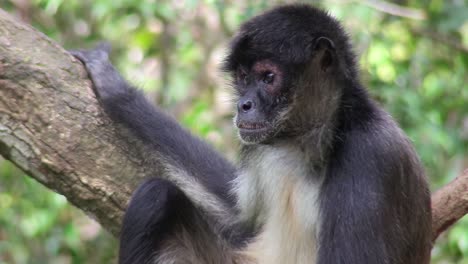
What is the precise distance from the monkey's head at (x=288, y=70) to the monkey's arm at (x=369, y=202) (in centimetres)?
45

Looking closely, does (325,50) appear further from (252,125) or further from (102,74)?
(102,74)

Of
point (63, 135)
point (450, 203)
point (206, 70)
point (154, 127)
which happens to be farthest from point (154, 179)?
point (206, 70)

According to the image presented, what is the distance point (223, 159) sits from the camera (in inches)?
287

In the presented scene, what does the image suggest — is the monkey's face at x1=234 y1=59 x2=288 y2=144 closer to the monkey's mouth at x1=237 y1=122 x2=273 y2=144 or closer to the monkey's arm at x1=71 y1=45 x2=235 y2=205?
the monkey's mouth at x1=237 y1=122 x2=273 y2=144

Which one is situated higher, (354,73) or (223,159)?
(354,73)

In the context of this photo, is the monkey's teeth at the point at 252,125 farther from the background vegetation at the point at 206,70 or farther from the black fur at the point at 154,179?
the background vegetation at the point at 206,70

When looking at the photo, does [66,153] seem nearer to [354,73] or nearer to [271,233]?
[271,233]

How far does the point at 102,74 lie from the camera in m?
6.54

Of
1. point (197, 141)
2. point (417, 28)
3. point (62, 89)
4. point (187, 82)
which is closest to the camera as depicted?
point (62, 89)

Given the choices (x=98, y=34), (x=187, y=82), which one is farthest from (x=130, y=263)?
(x=187, y=82)

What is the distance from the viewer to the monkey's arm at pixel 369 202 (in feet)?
17.2

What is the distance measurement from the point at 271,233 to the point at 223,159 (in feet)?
3.96

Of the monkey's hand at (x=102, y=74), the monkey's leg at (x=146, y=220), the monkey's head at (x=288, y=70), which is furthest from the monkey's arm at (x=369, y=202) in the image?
the monkey's hand at (x=102, y=74)

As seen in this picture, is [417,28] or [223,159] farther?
[417,28]
